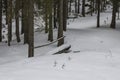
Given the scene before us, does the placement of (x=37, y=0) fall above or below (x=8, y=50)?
above

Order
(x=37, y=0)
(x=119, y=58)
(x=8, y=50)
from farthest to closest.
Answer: (x=37, y=0), (x=8, y=50), (x=119, y=58)

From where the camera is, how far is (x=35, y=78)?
6.57 metres

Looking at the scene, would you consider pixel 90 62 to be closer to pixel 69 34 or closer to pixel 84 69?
pixel 84 69

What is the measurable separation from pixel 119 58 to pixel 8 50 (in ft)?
47.8

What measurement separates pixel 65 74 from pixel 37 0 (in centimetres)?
1861

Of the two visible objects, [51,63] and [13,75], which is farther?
[51,63]

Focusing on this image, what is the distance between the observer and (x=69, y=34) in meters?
25.9

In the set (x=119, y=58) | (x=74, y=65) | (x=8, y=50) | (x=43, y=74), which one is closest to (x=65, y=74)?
(x=43, y=74)

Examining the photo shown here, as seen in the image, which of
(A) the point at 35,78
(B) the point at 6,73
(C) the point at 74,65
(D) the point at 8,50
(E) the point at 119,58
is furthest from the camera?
(D) the point at 8,50

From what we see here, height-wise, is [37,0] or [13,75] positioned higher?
[37,0]

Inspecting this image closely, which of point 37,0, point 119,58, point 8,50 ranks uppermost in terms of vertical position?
point 37,0

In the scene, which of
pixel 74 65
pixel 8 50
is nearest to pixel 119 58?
pixel 74 65

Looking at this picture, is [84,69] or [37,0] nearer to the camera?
[84,69]

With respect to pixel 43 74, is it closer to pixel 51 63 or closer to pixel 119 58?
pixel 51 63
